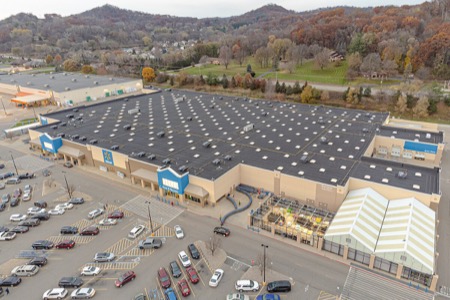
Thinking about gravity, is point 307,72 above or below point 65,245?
above

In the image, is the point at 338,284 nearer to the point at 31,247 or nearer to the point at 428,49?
the point at 31,247

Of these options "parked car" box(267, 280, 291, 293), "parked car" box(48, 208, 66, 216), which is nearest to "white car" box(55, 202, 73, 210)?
"parked car" box(48, 208, 66, 216)

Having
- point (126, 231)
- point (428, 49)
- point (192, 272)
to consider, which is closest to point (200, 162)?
point (126, 231)

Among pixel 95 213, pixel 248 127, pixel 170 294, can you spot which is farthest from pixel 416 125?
pixel 95 213

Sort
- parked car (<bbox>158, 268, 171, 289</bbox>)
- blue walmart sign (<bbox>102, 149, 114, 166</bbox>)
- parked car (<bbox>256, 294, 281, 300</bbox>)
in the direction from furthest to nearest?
blue walmart sign (<bbox>102, 149, 114, 166</bbox>)
parked car (<bbox>158, 268, 171, 289</bbox>)
parked car (<bbox>256, 294, 281, 300</bbox>)

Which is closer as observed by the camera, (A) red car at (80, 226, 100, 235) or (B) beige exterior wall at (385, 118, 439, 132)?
(A) red car at (80, 226, 100, 235)

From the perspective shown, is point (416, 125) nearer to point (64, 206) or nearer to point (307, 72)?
point (307, 72)

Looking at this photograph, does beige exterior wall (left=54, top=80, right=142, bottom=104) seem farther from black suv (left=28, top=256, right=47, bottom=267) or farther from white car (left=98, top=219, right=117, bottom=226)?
black suv (left=28, top=256, right=47, bottom=267)
